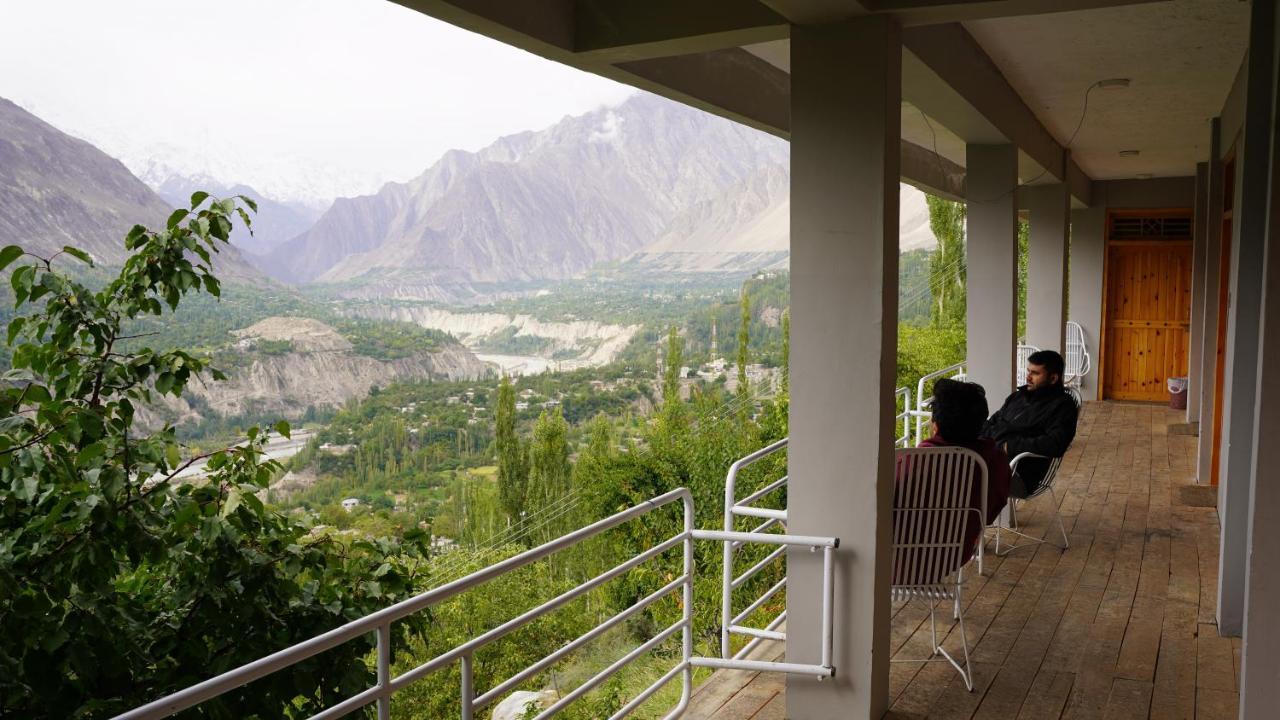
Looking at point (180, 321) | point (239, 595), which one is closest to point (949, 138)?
point (239, 595)

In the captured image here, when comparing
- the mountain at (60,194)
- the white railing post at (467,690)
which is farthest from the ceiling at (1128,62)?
the mountain at (60,194)

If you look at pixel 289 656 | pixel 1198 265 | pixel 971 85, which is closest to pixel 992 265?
pixel 971 85

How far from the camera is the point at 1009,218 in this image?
6418 mm

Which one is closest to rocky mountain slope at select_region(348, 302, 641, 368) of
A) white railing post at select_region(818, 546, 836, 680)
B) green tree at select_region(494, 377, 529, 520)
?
green tree at select_region(494, 377, 529, 520)

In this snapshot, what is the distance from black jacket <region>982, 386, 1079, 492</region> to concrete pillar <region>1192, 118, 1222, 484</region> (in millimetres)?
1244

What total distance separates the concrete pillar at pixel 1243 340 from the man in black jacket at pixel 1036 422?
113 centimetres

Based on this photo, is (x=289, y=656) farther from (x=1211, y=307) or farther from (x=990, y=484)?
(x=1211, y=307)

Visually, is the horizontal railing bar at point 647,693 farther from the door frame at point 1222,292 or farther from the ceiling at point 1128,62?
the door frame at point 1222,292

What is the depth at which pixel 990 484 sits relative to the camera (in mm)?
4094

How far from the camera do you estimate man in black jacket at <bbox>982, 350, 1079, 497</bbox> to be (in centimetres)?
520

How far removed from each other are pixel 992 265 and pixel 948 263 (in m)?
20.2

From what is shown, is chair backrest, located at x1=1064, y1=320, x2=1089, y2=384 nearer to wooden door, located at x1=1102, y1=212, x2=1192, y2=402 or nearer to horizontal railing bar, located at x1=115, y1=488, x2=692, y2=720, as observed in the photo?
wooden door, located at x1=1102, y1=212, x2=1192, y2=402

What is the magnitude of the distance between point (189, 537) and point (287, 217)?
194 feet

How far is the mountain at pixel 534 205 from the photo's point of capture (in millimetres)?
58906
